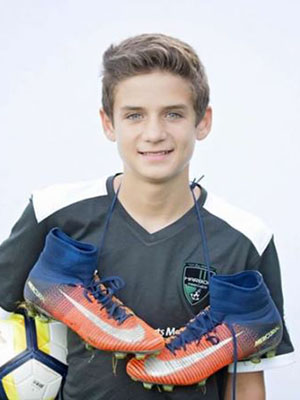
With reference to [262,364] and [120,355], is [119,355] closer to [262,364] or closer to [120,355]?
[120,355]

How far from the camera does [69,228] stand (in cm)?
127

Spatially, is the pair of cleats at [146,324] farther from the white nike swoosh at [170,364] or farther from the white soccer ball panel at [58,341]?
the white soccer ball panel at [58,341]

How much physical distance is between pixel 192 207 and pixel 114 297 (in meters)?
0.22

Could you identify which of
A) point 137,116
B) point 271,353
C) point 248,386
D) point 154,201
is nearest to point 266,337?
point 271,353

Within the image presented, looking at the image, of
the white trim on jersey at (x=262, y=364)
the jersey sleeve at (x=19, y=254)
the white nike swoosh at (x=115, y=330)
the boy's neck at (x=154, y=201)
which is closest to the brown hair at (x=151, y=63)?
the boy's neck at (x=154, y=201)

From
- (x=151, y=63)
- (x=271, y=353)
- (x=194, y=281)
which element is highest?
(x=151, y=63)

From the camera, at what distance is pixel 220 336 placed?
3.81ft

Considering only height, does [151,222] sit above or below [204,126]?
below

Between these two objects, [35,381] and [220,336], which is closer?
[220,336]

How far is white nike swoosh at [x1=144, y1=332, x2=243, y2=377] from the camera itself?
1120 millimetres

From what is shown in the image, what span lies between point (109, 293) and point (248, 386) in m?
0.34

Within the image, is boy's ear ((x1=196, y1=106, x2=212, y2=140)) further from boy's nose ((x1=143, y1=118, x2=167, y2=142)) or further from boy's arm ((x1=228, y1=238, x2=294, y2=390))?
boy's arm ((x1=228, y1=238, x2=294, y2=390))

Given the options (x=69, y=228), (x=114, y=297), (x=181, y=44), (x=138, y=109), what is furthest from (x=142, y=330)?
(x=181, y=44)

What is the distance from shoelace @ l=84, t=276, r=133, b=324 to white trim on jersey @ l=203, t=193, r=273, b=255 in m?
0.22
